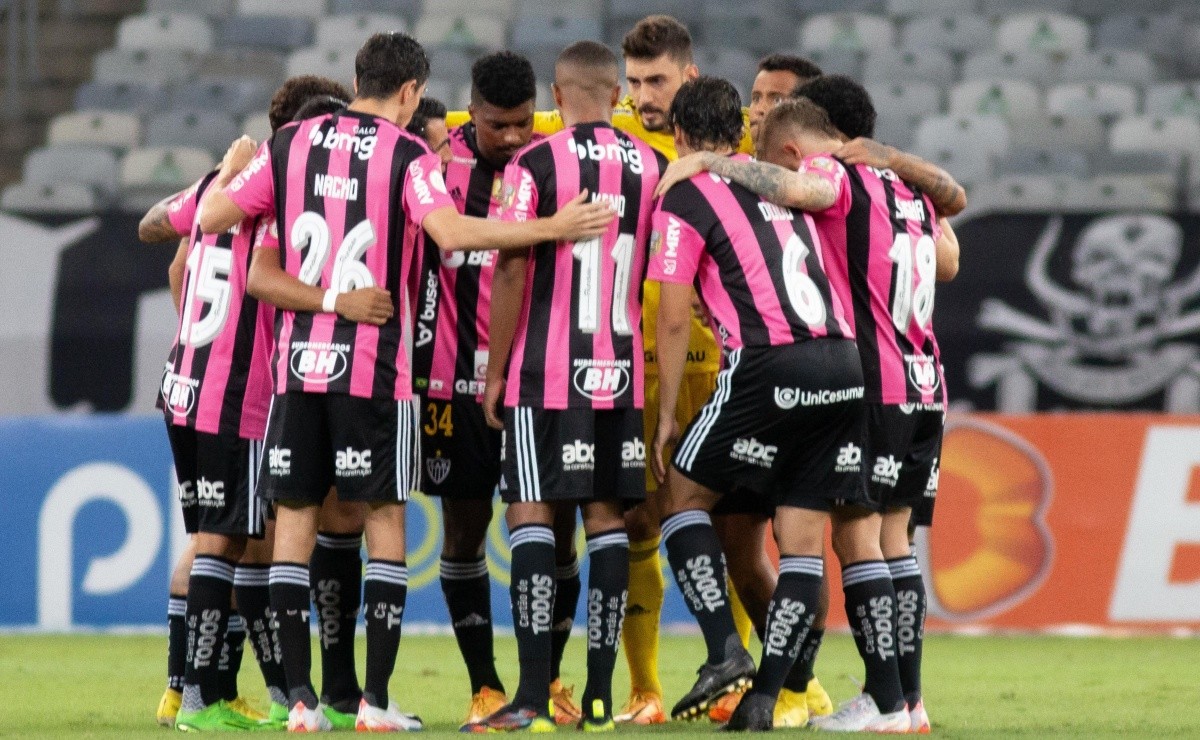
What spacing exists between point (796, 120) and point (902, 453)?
3.84ft

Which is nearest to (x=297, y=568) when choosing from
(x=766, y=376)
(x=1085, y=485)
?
(x=766, y=376)

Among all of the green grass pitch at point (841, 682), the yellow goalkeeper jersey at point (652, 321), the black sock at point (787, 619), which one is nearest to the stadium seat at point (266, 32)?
the green grass pitch at point (841, 682)

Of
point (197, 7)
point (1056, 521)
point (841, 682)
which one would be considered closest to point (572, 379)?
point (841, 682)

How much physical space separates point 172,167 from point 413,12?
2.80 m

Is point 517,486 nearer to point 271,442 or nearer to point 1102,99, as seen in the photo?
point 271,442

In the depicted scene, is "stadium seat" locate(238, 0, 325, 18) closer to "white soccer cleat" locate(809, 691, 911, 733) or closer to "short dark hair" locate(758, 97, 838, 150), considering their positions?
"short dark hair" locate(758, 97, 838, 150)

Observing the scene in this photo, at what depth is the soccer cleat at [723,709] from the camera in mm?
5832

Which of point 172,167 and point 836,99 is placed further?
point 172,167

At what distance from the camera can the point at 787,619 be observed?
529 cm

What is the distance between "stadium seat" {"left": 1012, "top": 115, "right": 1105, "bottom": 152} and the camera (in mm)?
12703

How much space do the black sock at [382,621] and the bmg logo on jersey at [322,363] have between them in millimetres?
594

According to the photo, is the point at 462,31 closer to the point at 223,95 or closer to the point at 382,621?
the point at 223,95

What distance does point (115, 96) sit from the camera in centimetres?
1368

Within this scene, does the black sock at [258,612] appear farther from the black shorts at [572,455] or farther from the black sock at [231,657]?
the black shorts at [572,455]
